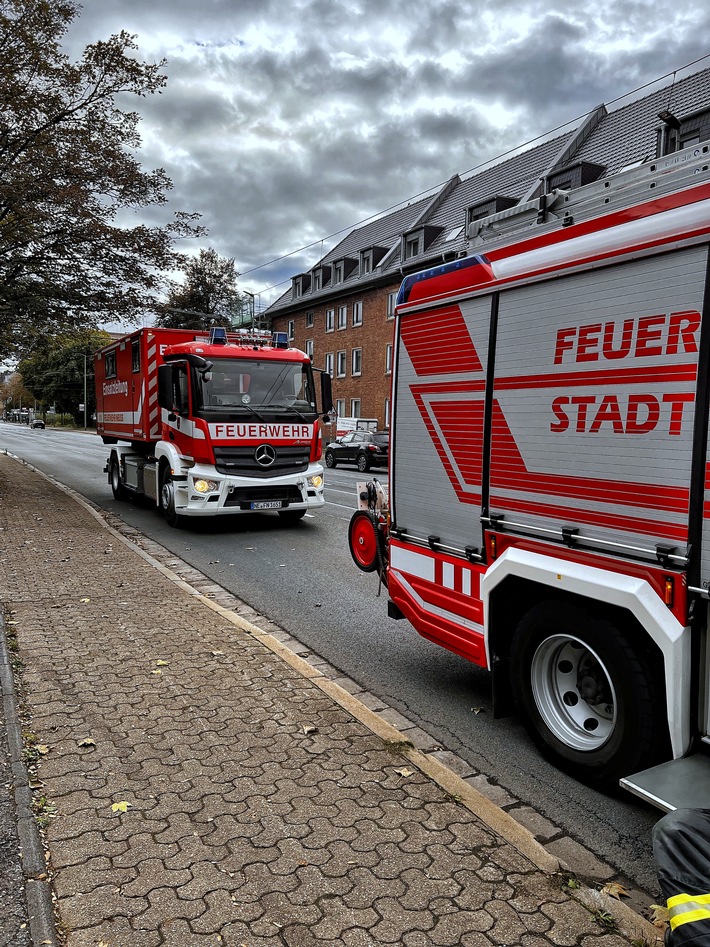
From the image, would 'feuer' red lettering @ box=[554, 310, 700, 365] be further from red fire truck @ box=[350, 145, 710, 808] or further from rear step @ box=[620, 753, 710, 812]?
rear step @ box=[620, 753, 710, 812]

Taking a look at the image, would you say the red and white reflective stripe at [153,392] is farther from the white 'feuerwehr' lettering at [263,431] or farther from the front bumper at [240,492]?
the white 'feuerwehr' lettering at [263,431]

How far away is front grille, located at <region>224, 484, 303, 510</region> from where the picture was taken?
409 inches

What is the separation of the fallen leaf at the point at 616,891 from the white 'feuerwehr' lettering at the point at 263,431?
830 cm

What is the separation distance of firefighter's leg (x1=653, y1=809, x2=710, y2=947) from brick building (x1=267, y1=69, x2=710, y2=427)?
20043 mm

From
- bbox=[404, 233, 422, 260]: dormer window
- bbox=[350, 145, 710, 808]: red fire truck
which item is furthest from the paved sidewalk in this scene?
bbox=[404, 233, 422, 260]: dormer window

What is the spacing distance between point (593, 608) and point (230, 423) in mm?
7687

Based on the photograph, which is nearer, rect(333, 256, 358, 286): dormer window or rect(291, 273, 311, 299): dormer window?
rect(333, 256, 358, 286): dormer window

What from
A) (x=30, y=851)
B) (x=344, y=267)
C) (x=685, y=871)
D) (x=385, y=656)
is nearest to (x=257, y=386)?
(x=385, y=656)

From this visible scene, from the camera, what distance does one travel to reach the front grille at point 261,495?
34.1ft

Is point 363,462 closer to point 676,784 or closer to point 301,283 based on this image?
point 676,784

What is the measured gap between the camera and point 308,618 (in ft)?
20.8

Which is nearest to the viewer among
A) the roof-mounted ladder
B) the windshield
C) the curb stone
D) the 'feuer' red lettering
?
the curb stone

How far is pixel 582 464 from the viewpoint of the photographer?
322 cm

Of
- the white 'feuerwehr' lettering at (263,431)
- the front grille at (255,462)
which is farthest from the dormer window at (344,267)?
the front grille at (255,462)
